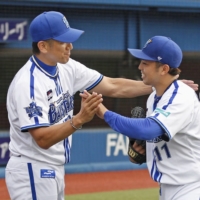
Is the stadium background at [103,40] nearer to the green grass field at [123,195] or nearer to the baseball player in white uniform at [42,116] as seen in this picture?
the green grass field at [123,195]

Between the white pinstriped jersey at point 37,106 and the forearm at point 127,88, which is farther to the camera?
the forearm at point 127,88

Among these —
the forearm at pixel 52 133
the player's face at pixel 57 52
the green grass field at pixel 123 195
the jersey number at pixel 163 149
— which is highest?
the player's face at pixel 57 52

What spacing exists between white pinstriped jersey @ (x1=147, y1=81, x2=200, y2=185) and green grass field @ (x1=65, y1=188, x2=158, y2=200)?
381cm

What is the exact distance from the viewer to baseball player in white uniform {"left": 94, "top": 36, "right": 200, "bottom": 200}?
3938 millimetres

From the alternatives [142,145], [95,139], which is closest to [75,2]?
[95,139]

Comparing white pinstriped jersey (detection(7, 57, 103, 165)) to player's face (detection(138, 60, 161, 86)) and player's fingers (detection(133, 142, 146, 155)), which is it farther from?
player's face (detection(138, 60, 161, 86))

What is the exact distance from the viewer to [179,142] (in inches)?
161

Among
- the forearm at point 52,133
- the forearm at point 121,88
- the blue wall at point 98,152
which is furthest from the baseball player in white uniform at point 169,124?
the blue wall at point 98,152

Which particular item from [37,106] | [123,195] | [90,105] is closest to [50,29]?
[37,106]

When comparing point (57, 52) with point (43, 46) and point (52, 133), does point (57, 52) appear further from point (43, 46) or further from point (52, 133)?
point (52, 133)

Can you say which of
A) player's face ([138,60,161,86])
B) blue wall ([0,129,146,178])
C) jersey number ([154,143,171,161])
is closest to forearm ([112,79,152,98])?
player's face ([138,60,161,86])

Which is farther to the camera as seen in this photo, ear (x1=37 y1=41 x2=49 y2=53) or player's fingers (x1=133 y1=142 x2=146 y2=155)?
player's fingers (x1=133 y1=142 x2=146 y2=155)

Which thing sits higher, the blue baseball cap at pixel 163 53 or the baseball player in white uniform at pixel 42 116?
the blue baseball cap at pixel 163 53

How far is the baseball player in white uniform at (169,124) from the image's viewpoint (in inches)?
155
